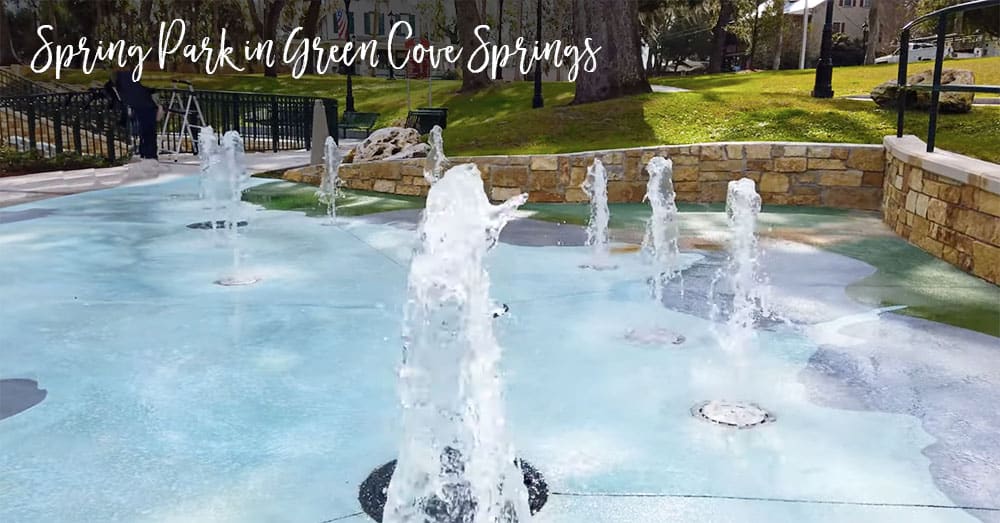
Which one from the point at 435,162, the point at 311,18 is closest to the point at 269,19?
the point at 311,18

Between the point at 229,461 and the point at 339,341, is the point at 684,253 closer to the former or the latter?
the point at 339,341

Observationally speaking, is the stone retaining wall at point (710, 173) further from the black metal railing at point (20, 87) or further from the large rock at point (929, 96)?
the black metal railing at point (20, 87)

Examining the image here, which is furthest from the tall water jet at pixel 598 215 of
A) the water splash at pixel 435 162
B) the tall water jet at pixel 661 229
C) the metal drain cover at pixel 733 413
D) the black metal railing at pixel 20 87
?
the black metal railing at pixel 20 87

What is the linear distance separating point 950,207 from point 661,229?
2.68 metres

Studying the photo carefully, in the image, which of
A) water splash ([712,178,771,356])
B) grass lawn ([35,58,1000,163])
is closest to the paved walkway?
grass lawn ([35,58,1000,163])

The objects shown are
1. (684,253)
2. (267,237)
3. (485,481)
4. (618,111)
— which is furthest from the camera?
(618,111)

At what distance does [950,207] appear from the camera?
22.3ft

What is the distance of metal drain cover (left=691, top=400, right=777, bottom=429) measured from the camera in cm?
383

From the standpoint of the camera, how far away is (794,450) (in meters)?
3.54

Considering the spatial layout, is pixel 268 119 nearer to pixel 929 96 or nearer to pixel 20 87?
pixel 20 87

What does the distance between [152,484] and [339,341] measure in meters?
1.89

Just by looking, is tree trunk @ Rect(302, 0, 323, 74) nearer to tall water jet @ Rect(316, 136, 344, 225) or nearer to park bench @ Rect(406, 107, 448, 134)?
park bench @ Rect(406, 107, 448, 134)

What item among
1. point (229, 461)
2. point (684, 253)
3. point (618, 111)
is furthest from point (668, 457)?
point (618, 111)

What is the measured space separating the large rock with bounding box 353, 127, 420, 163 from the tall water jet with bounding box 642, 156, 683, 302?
3.98 meters
